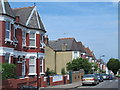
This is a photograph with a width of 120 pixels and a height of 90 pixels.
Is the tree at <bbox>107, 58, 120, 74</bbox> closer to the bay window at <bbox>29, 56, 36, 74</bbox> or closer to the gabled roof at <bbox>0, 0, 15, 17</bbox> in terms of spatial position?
the bay window at <bbox>29, 56, 36, 74</bbox>

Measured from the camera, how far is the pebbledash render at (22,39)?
1714 centimetres

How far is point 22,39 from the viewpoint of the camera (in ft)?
69.2

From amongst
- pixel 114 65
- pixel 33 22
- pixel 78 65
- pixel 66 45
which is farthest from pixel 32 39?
pixel 114 65

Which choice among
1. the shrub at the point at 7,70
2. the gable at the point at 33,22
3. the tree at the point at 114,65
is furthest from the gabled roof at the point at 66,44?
the tree at the point at 114,65

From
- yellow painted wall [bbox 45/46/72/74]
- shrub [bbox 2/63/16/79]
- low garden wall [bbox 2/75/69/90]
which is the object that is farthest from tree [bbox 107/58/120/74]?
shrub [bbox 2/63/16/79]

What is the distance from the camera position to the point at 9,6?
19.0 meters

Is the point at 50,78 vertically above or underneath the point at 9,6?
underneath

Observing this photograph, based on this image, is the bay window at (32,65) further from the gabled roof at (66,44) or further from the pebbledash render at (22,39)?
the gabled roof at (66,44)

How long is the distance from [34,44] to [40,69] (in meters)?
2.99

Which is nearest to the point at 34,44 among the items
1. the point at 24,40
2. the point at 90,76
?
the point at 24,40

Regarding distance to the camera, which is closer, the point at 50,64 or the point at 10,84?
the point at 10,84

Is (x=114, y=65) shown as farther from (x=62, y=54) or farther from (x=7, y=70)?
(x=7, y=70)

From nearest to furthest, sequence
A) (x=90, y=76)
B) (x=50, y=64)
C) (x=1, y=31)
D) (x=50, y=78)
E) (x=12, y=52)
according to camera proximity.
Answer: (x=1, y=31) → (x=12, y=52) → (x=50, y=78) → (x=90, y=76) → (x=50, y=64)

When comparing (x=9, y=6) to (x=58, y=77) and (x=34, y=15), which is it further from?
(x=58, y=77)
